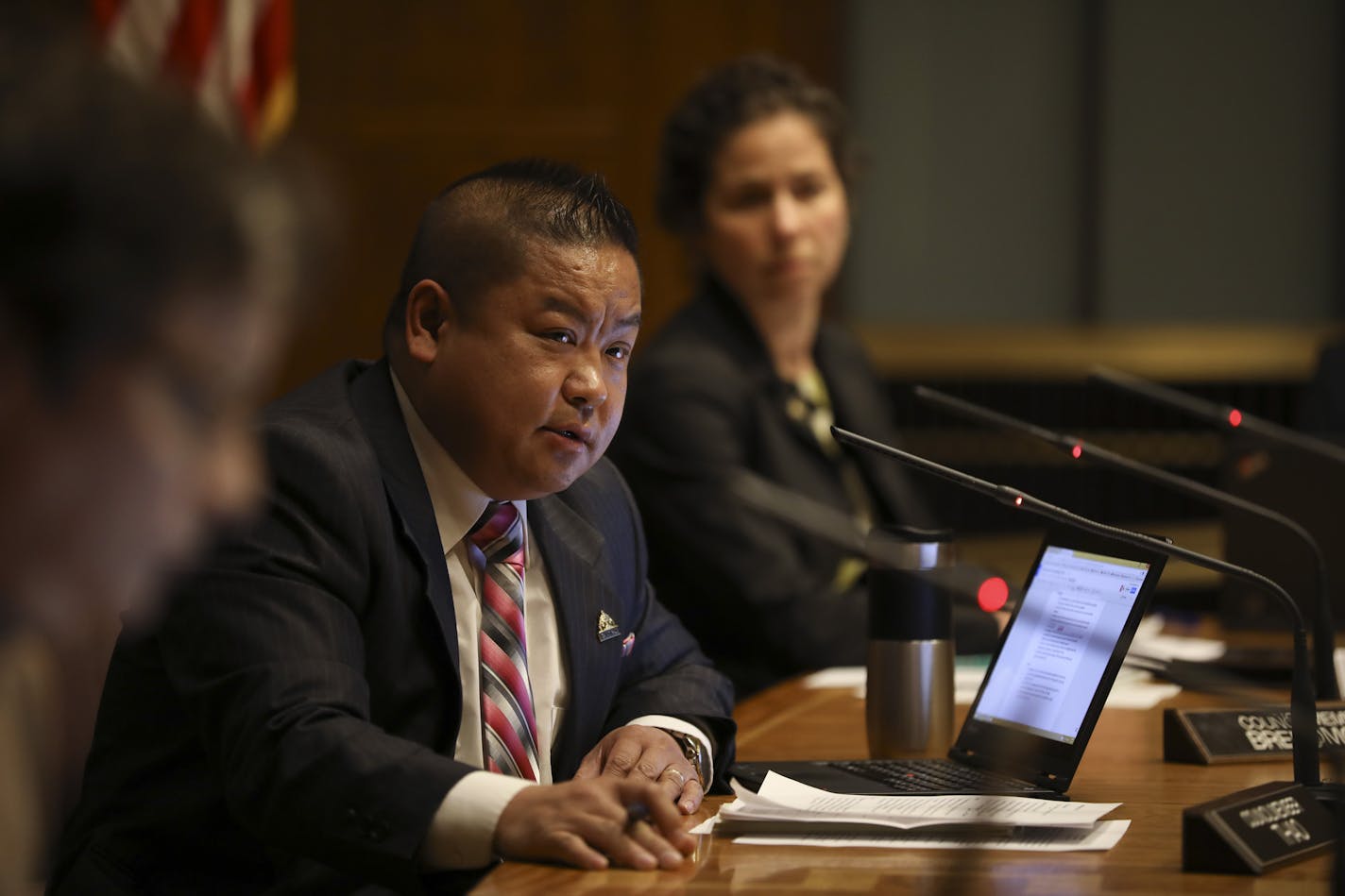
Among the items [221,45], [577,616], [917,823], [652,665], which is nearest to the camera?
[917,823]

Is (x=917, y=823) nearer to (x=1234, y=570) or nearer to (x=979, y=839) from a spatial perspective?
(x=979, y=839)

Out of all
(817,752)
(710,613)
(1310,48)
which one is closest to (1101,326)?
(1310,48)

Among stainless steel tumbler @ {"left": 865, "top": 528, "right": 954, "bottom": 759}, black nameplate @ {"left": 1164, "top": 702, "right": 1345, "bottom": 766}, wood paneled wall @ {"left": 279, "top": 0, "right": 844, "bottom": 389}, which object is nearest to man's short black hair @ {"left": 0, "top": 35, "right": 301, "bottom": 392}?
stainless steel tumbler @ {"left": 865, "top": 528, "right": 954, "bottom": 759}

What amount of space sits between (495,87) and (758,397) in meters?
3.03

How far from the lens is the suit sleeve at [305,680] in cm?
147

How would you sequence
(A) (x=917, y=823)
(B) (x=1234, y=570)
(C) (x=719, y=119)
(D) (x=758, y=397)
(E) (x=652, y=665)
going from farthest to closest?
1. (C) (x=719, y=119)
2. (D) (x=758, y=397)
3. (E) (x=652, y=665)
4. (B) (x=1234, y=570)
5. (A) (x=917, y=823)

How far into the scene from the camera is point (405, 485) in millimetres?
1742

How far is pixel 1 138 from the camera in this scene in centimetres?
81

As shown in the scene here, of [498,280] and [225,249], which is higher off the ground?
[498,280]

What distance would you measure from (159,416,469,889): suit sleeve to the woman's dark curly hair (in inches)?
74.1

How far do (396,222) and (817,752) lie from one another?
4193 mm

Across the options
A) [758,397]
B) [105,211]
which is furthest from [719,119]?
[105,211]

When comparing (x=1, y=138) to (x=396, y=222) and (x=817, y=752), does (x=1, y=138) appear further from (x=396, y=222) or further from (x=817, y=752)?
(x=396, y=222)

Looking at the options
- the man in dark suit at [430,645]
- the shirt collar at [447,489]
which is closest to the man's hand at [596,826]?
the man in dark suit at [430,645]
